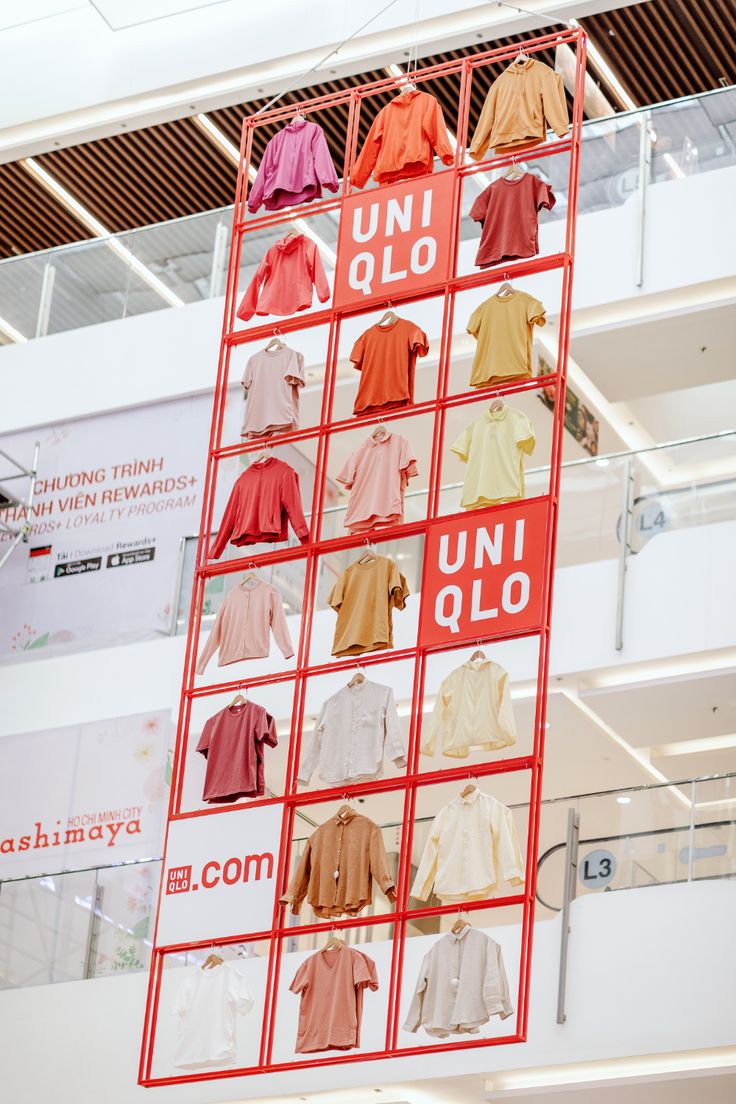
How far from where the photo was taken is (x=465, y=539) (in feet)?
33.1

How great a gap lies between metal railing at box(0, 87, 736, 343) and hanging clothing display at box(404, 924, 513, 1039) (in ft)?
18.0

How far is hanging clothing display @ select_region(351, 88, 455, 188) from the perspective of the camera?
11.4m

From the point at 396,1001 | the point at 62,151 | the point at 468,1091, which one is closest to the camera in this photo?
the point at 396,1001

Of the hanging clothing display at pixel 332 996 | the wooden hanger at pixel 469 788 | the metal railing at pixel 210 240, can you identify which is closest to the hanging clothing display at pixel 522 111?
the metal railing at pixel 210 240

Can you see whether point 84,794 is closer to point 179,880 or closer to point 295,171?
point 179,880

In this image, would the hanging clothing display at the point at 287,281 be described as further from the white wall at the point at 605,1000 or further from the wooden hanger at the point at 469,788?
the white wall at the point at 605,1000

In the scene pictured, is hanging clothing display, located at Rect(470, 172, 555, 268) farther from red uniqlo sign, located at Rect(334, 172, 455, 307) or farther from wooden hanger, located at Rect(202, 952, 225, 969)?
wooden hanger, located at Rect(202, 952, 225, 969)

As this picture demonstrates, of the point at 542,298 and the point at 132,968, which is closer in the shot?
the point at 132,968

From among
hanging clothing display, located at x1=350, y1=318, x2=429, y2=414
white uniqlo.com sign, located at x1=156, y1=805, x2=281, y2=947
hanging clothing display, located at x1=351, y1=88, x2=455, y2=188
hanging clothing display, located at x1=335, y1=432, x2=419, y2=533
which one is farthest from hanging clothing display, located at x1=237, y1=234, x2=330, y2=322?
white uniqlo.com sign, located at x1=156, y1=805, x2=281, y2=947

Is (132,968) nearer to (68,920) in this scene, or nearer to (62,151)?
(68,920)

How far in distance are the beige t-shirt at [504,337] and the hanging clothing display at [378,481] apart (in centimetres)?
61

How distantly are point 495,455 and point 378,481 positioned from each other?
2.37ft

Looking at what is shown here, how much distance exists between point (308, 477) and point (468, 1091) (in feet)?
19.0

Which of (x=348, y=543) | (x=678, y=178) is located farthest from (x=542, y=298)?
(x=348, y=543)
